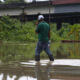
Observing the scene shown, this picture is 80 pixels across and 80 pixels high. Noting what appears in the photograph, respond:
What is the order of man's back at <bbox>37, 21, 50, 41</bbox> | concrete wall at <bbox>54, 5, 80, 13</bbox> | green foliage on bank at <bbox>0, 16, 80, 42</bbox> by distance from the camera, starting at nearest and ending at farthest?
1. man's back at <bbox>37, 21, 50, 41</bbox>
2. green foliage on bank at <bbox>0, 16, 80, 42</bbox>
3. concrete wall at <bbox>54, 5, 80, 13</bbox>

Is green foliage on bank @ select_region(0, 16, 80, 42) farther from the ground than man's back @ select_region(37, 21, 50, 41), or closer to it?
Answer: closer to it

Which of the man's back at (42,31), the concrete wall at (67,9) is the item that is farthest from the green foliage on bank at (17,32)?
the man's back at (42,31)

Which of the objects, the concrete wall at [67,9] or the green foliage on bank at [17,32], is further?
the concrete wall at [67,9]

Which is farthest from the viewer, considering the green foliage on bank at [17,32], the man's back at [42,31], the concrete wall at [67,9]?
the concrete wall at [67,9]

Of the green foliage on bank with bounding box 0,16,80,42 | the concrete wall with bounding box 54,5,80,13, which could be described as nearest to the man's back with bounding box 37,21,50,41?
the green foliage on bank with bounding box 0,16,80,42

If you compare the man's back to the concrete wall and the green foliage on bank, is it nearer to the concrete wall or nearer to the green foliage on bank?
the green foliage on bank

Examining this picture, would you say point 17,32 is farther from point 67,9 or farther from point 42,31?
point 42,31

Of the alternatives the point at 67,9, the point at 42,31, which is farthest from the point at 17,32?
the point at 42,31

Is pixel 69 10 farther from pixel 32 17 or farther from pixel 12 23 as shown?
pixel 12 23

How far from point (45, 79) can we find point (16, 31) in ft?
88.0

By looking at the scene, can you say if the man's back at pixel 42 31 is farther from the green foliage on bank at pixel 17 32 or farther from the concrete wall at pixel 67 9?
the concrete wall at pixel 67 9

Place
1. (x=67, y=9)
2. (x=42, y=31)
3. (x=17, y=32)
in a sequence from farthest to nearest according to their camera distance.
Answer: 1. (x=67, y=9)
2. (x=17, y=32)
3. (x=42, y=31)

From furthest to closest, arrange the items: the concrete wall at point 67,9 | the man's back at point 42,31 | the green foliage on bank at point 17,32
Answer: the concrete wall at point 67,9 → the green foliage on bank at point 17,32 → the man's back at point 42,31

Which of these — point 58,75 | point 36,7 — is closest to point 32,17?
point 36,7
